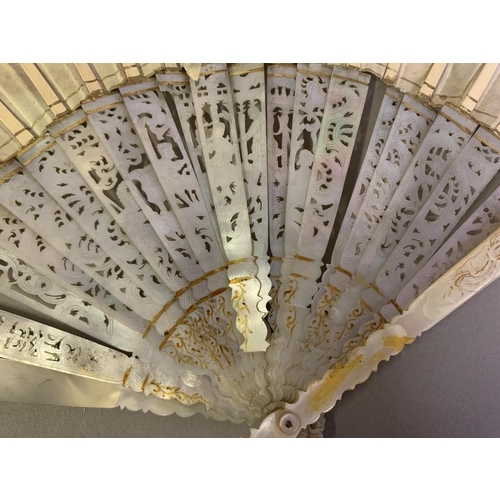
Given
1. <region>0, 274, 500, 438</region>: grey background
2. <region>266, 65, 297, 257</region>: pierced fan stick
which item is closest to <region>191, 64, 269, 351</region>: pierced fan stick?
<region>266, 65, 297, 257</region>: pierced fan stick

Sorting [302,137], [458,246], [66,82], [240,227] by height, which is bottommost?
[458,246]

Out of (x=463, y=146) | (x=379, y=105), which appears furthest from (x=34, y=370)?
(x=463, y=146)

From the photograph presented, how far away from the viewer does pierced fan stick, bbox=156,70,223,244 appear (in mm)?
1598

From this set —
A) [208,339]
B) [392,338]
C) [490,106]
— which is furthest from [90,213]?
[490,106]

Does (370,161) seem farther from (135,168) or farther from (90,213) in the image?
(90,213)

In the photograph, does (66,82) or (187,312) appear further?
(187,312)

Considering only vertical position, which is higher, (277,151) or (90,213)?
(277,151)

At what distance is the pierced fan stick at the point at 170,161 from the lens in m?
1.59

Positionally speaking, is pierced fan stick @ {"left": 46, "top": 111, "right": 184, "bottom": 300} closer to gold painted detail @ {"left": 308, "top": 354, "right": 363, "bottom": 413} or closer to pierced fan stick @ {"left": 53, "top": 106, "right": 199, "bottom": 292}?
pierced fan stick @ {"left": 53, "top": 106, "right": 199, "bottom": 292}

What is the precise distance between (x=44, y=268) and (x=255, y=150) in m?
0.74

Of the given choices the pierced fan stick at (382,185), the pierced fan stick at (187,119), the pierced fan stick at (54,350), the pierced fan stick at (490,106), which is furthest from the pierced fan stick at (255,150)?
the pierced fan stick at (490,106)

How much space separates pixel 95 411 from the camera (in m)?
1.56

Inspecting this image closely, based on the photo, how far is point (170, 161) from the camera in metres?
1.60

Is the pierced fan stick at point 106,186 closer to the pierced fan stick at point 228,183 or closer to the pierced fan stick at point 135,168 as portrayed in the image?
the pierced fan stick at point 135,168
